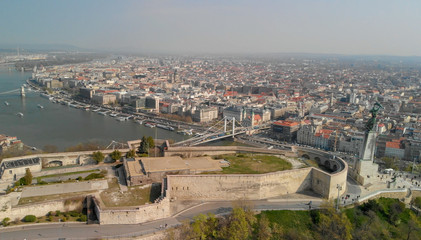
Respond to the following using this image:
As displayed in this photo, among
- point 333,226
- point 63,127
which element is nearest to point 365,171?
point 333,226

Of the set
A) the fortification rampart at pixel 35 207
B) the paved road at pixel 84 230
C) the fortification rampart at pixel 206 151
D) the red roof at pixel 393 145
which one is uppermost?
the fortification rampart at pixel 206 151

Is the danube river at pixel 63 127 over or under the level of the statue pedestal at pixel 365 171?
under

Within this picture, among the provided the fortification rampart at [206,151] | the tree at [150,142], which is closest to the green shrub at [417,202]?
the fortification rampart at [206,151]

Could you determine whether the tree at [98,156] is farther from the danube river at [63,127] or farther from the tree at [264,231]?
the danube river at [63,127]

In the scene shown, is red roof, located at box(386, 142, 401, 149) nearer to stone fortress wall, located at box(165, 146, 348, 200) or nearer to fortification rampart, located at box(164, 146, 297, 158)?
fortification rampart, located at box(164, 146, 297, 158)

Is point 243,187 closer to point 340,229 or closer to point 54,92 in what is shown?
point 340,229

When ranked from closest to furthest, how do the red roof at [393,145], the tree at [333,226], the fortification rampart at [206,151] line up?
the tree at [333,226] → the fortification rampart at [206,151] → the red roof at [393,145]

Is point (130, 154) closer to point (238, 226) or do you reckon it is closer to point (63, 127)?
point (238, 226)

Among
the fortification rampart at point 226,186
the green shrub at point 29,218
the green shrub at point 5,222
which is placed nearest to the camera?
the green shrub at point 5,222

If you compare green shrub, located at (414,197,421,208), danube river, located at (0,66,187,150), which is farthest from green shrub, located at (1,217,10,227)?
green shrub, located at (414,197,421,208)
